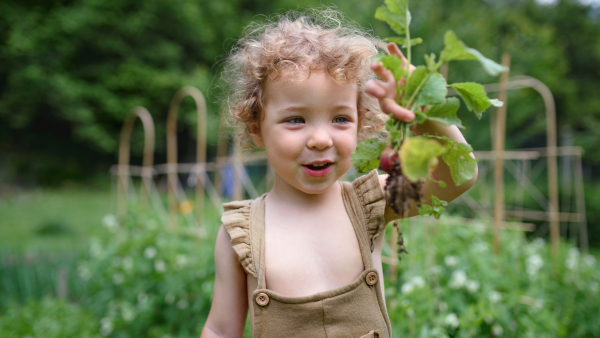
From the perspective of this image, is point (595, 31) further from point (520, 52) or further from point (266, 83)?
point (266, 83)

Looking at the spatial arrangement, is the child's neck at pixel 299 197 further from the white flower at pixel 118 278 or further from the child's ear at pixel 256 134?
the white flower at pixel 118 278

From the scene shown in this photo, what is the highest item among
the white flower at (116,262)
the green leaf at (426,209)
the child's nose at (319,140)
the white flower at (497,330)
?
the child's nose at (319,140)

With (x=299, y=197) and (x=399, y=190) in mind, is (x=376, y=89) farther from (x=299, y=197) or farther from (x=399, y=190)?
(x=299, y=197)

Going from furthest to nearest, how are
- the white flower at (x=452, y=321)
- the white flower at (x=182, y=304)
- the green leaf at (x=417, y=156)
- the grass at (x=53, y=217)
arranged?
the grass at (x=53, y=217), the white flower at (x=182, y=304), the white flower at (x=452, y=321), the green leaf at (x=417, y=156)

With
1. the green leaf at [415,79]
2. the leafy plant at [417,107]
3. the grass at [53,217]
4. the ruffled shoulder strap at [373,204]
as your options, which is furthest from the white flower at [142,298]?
the green leaf at [415,79]

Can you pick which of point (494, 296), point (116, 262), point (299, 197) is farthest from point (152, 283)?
point (299, 197)

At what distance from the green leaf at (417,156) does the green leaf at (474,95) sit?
0.21 metres

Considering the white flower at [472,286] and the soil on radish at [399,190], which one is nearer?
the soil on radish at [399,190]

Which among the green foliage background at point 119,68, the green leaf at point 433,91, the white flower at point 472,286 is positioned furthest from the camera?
the green foliage background at point 119,68

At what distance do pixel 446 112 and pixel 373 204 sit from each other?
43 cm

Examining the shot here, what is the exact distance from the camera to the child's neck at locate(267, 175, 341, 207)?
1171mm

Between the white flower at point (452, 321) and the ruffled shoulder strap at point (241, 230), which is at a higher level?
the ruffled shoulder strap at point (241, 230)

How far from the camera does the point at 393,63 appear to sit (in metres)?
0.81

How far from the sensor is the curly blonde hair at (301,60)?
1070mm
